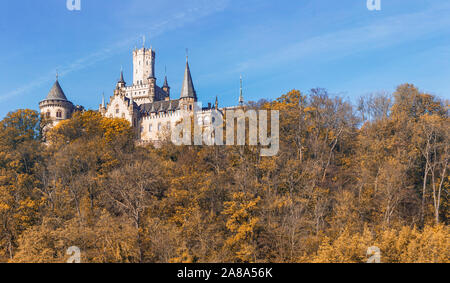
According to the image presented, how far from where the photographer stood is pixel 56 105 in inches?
3209

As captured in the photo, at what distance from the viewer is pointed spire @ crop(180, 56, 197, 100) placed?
77.4m

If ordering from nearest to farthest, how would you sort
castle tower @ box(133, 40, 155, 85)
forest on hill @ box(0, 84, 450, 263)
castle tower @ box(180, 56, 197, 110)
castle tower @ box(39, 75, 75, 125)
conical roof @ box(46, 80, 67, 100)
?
Answer: 1. forest on hill @ box(0, 84, 450, 263)
2. castle tower @ box(180, 56, 197, 110)
3. castle tower @ box(39, 75, 75, 125)
4. conical roof @ box(46, 80, 67, 100)
5. castle tower @ box(133, 40, 155, 85)

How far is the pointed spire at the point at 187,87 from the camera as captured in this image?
77438 millimetres

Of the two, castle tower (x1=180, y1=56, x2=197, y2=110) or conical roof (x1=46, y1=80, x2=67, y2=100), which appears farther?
conical roof (x1=46, y1=80, x2=67, y2=100)

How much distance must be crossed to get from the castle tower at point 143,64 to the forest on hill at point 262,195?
6500cm

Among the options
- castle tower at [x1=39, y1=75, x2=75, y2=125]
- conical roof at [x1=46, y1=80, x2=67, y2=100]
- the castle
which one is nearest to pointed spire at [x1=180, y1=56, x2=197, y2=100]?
the castle

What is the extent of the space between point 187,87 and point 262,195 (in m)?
47.8

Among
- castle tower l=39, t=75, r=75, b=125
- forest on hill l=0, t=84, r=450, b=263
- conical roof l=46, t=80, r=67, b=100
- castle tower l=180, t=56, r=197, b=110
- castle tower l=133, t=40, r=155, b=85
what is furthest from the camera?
castle tower l=133, t=40, r=155, b=85

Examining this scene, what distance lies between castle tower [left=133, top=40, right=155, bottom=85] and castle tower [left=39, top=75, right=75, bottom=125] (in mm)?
28103

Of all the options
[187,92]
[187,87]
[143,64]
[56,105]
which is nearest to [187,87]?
[187,87]

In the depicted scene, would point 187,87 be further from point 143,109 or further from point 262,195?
point 262,195

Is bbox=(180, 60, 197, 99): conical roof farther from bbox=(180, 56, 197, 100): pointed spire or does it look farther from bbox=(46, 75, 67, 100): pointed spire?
bbox=(46, 75, 67, 100): pointed spire

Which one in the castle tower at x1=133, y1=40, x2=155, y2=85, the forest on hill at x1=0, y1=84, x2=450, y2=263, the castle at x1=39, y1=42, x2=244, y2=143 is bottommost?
the forest on hill at x1=0, y1=84, x2=450, y2=263
